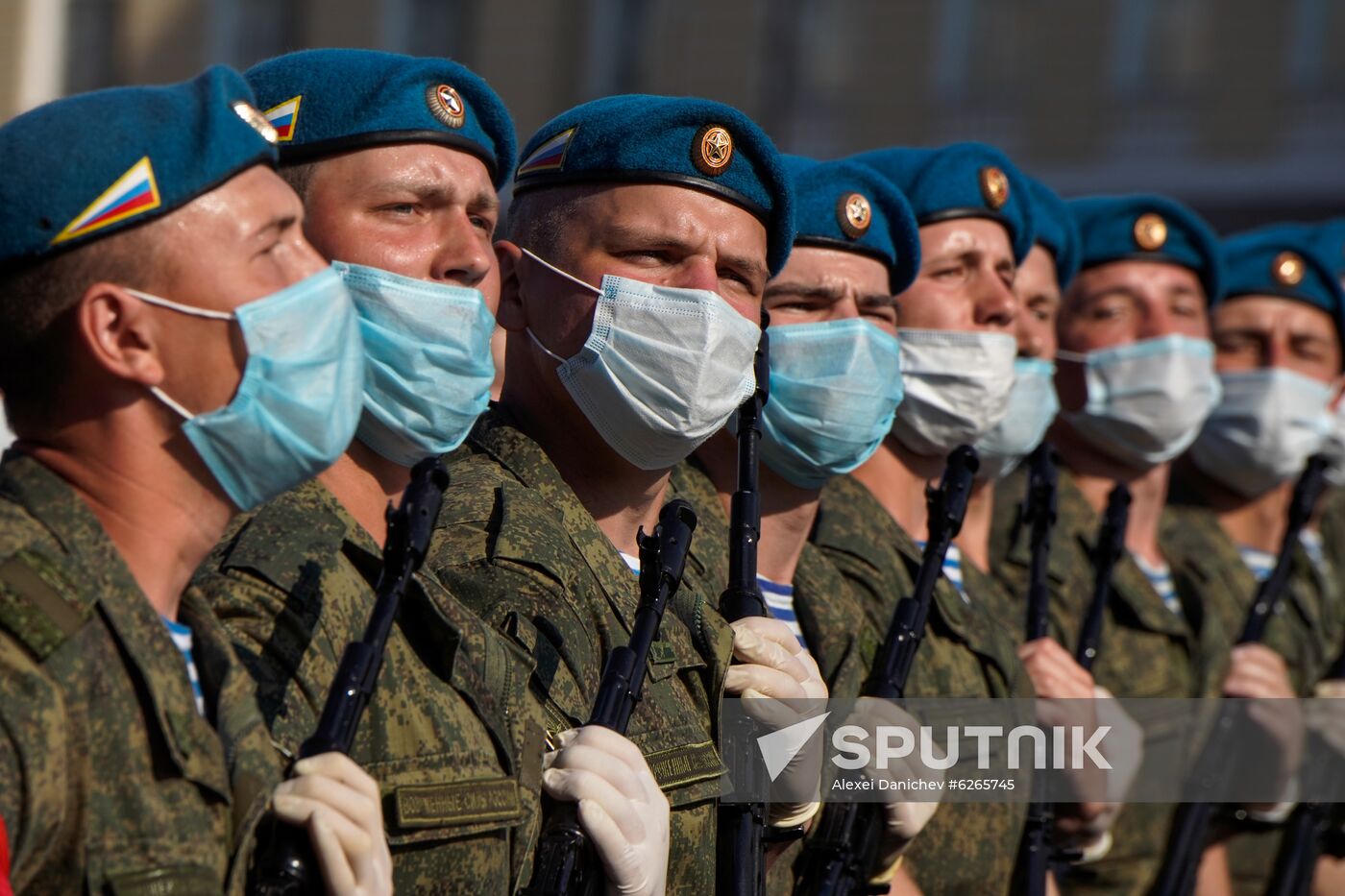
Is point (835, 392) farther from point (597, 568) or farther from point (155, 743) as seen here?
point (155, 743)

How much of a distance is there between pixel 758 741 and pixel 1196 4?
16.1 meters

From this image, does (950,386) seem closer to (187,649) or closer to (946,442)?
(946,442)

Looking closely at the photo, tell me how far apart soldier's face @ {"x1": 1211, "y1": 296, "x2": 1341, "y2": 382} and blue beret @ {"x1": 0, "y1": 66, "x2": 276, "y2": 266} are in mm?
5530

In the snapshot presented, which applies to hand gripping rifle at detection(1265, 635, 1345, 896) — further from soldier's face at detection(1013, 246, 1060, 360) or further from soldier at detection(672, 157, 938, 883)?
soldier at detection(672, 157, 938, 883)

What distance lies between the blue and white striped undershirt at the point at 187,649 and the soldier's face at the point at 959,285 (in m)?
3.04

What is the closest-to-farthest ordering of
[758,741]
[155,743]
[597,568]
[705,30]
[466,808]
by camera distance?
[155,743], [466,808], [597,568], [758,741], [705,30]

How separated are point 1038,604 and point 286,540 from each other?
2975mm

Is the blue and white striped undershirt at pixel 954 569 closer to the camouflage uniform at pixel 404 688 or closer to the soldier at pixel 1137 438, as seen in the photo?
the soldier at pixel 1137 438

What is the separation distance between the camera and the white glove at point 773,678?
13.9 ft

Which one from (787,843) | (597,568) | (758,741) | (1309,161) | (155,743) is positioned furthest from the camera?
(1309,161)

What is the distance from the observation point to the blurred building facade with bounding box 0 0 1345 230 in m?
18.8

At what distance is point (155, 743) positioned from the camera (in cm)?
285

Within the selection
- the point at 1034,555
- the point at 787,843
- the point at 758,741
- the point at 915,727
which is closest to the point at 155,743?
the point at 758,741

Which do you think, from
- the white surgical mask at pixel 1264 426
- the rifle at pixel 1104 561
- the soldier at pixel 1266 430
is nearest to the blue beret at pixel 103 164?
the rifle at pixel 1104 561
